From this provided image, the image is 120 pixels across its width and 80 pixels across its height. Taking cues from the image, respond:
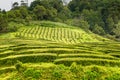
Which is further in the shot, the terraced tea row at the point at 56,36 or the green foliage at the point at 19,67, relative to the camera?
the terraced tea row at the point at 56,36

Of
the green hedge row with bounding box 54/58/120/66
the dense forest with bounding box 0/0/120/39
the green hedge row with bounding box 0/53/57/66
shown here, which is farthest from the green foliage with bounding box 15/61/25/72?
the dense forest with bounding box 0/0/120/39

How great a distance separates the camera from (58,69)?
22.4m

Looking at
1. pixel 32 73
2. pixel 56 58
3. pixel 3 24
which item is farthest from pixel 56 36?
pixel 32 73

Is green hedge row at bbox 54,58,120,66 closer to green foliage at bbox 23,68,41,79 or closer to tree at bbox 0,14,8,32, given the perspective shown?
green foliage at bbox 23,68,41,79

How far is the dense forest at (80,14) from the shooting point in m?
124

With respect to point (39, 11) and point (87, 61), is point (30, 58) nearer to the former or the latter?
point (87, 61)

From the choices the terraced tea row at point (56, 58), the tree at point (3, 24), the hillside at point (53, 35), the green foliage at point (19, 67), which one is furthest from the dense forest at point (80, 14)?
the green foliage at point (19, 67)

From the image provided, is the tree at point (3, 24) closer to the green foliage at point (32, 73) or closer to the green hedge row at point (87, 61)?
the green hedge row at point (87, 61)

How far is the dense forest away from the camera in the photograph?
12438 centimetres

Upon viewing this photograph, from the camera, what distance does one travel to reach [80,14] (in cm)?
16100

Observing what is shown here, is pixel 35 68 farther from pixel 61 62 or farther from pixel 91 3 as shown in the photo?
pixel 91 3

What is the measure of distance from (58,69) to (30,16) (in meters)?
107

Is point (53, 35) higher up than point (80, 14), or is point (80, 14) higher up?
point (80, 14)

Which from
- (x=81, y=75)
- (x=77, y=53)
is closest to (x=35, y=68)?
(x=81, y=75)
